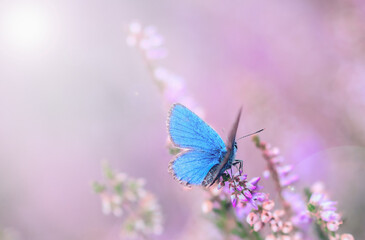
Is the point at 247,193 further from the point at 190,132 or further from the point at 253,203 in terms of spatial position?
the point at 190,132

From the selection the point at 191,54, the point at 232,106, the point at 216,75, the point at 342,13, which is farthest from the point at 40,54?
the point at 342,13

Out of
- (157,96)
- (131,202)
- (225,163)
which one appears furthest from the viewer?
(157,96)

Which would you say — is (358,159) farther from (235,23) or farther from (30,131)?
(30,131)

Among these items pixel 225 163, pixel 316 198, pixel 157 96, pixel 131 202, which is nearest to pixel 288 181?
pixel 316 198

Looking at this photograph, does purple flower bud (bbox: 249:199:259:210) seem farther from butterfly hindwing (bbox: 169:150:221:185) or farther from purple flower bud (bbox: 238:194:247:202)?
butterfly hindwing (bbox: 169:150:221:185)

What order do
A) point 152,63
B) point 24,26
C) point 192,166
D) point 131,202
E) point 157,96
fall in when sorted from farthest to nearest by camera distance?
point 24,26 < point 157,96 < point 152,63 < point 131,202 < point 192,166

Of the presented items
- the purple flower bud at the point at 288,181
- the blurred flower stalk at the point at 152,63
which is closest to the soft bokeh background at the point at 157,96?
the blurred flower stalk at the point at 152,63

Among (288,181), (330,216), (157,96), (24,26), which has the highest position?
(24,26)
